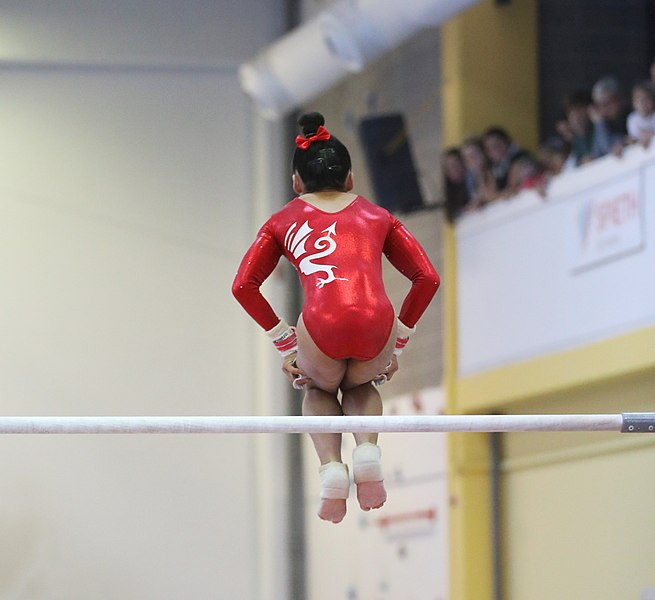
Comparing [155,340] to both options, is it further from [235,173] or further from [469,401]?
[469,401]

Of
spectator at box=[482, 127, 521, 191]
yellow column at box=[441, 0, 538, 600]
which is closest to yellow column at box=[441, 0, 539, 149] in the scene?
yellow column at box=[441, 0, 538, 600]

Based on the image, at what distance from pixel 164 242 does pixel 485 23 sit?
2.59 m

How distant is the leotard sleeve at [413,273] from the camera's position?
413 cm

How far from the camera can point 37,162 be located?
927 cm

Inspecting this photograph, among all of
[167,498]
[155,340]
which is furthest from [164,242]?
[167,498]

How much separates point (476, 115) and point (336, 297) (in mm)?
4655

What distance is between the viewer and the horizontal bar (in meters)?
3.80

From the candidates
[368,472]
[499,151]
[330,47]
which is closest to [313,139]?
[368,472]

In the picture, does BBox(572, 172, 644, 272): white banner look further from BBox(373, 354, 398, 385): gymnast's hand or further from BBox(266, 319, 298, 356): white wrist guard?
BBox(266, 319, 298, 356): white wrist guard

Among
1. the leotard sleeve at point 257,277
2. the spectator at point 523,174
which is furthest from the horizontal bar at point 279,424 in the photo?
the spectator at point 523,174

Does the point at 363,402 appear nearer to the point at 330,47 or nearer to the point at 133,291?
the point at 330,47

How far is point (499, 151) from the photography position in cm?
780

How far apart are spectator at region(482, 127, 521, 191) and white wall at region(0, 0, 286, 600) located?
81.4 inches

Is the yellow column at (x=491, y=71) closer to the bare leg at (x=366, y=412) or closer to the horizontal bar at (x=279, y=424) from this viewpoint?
the bare leg at (x=366, y=412)
